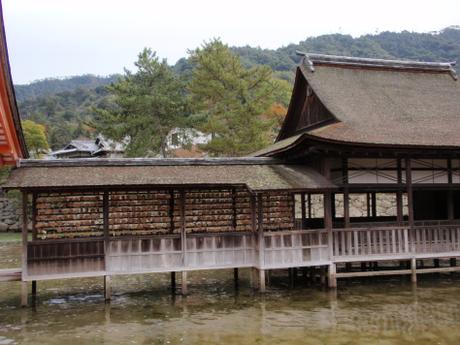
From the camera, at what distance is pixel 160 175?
659 inches

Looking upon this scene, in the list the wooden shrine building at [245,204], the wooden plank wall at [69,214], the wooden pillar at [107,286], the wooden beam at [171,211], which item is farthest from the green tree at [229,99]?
the wooden pillar at [107,286]

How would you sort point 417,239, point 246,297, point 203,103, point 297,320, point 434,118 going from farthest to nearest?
point 203,103 → point 434,118 → point 417,239 → point 246,297 → point 297,320

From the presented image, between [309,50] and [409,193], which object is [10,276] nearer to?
[409,193]

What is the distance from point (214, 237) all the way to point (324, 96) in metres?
8.07

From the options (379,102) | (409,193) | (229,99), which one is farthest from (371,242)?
(229,99)

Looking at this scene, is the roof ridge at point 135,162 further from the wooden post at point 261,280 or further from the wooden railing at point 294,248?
the wooden post at point 261,280

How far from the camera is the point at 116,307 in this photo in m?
16.0

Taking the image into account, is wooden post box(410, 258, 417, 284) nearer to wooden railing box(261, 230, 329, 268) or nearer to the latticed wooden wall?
wooden railing box(261, 230, 329, 268)

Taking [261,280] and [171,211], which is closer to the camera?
[261,280]

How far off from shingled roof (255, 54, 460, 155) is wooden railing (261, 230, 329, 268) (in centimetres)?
338

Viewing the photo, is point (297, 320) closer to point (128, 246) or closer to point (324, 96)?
point (128, 246)

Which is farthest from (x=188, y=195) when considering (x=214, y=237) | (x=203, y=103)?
(x=203, y=103)

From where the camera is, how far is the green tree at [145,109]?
36.1 meters

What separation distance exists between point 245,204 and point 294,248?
2436 mm
